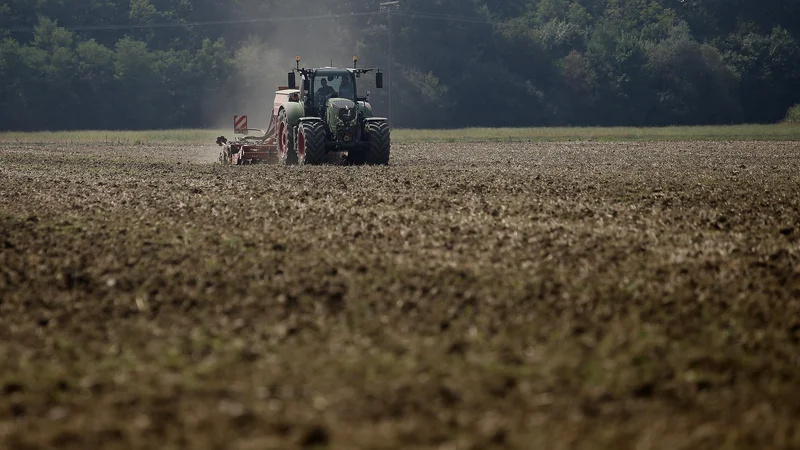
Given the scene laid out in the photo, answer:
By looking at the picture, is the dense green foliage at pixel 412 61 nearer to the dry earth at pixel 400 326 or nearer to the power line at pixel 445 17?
the power line at pixel 445 17

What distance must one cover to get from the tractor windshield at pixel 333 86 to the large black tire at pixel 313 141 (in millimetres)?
1429

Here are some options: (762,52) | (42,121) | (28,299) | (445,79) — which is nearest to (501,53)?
(445,79)

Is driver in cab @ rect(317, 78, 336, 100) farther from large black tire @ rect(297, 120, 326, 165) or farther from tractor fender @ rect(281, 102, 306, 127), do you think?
large black tire @ rect(297, 120, 326, 165)

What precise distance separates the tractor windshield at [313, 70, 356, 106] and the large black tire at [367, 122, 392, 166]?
4.64ft

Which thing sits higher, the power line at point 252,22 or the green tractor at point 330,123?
the power line at point 252,22

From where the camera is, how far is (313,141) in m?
27.5

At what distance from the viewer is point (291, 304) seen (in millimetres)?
9523

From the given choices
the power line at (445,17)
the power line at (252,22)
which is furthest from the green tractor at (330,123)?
the power line at (445,17)

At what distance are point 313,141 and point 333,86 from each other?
242 centimetres

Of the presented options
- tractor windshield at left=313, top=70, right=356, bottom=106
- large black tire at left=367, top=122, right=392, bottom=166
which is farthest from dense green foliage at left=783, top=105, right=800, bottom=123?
large black tire at left=367, top=122, right=392, bottom=166

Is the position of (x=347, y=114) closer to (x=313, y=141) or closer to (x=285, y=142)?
(x=313, y=141)

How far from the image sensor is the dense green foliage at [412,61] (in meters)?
85.5

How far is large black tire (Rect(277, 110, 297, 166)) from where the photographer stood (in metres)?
29.3

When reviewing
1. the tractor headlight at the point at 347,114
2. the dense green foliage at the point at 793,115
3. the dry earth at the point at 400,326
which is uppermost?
the tractor headlight at the point at 347,114
